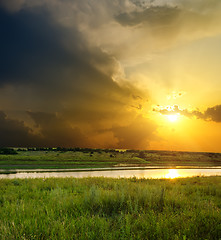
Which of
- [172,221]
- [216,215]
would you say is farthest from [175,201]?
[172,221]

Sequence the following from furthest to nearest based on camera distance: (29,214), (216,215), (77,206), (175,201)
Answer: (175,201)
(77,206)
(29,214)
(216,215)

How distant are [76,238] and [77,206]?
2.73 m

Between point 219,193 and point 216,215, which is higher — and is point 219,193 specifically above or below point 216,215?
below

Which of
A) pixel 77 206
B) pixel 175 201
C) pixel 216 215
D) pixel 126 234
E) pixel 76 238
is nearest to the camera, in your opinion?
pixel 76 238

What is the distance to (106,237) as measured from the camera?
424cm

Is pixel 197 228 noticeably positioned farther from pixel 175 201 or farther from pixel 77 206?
pixel 77 206

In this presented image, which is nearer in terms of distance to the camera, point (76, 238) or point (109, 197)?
point (76, 238)

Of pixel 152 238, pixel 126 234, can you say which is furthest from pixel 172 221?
pixel 126 234

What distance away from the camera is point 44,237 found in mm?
4398

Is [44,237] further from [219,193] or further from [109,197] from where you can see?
[219,193]

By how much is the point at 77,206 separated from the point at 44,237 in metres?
2.47

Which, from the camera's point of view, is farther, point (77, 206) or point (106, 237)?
point (77, 206)

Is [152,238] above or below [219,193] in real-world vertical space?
above

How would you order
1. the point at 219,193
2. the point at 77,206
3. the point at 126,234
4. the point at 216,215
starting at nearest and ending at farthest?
1. the point at 126,234
2. the point at 216,215
3. the point at 77,206
4. the point at 219,193
